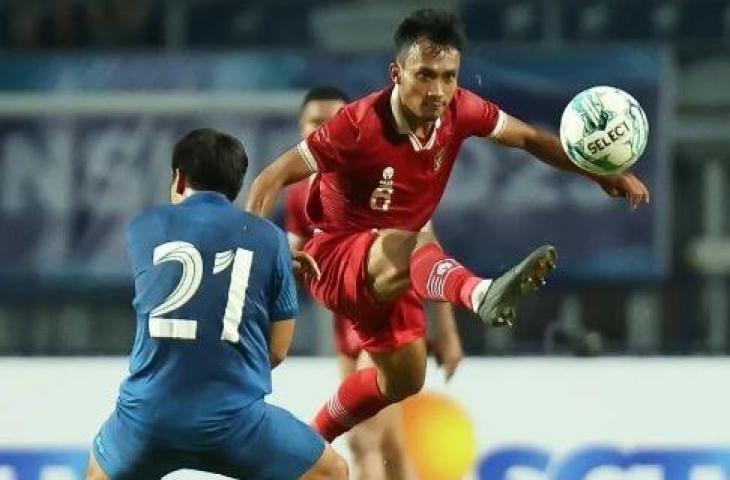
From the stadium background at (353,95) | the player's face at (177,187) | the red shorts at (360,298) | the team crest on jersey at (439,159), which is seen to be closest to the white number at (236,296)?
the player's face at (177,187)

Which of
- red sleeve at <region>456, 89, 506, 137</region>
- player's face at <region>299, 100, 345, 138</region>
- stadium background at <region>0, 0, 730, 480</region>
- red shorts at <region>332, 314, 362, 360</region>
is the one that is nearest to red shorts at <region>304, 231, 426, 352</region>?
red sleeve at <region>456, 89, 506, 137</region>

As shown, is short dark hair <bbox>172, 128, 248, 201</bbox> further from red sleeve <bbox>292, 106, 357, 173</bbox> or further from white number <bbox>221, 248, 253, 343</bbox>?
red sleeve <bbox>292, 106, 357, 173</bbox>

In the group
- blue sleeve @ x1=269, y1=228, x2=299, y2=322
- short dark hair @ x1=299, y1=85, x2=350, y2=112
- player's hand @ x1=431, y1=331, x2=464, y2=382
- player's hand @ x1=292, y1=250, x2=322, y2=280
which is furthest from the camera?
short dark hair @ x1=299, y1=85, x2=350, y2=112

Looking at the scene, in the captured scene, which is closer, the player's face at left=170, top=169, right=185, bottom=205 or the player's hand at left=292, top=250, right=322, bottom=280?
the player's face at left=170, top=169, right=185, bottom=205

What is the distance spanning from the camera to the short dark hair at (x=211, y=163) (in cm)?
526

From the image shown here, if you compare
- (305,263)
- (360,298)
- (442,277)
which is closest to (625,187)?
(442,277)

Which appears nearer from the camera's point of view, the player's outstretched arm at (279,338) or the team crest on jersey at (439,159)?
the player's outstretched arm at (279,338)

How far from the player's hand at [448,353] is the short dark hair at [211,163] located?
1931mm

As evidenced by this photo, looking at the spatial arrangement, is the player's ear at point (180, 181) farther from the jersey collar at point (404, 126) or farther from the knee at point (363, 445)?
the knee at point (363, 445)

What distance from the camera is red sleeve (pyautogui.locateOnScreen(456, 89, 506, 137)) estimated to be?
642 cm

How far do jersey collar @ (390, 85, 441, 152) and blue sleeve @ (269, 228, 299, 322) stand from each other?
1.10m

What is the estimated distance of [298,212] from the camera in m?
7.53

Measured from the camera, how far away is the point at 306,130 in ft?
24.8

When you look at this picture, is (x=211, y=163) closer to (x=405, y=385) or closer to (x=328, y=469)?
(x=328, y=469)
